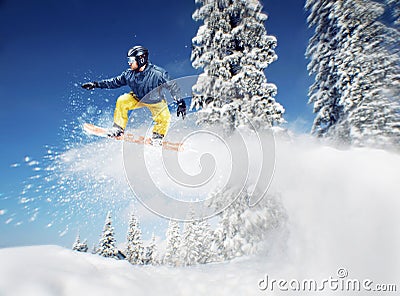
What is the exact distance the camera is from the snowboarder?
25.2 feet

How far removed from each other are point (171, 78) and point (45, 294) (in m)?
7.19

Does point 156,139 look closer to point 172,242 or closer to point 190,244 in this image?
point 190,244

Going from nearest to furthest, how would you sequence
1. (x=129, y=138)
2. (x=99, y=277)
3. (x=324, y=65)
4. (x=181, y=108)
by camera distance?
(x=99, y=277)
(x=181, y=108)
(x=129, y=138)
(x=324, y=65)

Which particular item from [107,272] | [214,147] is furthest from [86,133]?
[107,272]

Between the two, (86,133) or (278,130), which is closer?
(278,130)

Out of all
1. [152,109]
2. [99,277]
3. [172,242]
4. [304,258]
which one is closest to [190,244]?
[172,242]

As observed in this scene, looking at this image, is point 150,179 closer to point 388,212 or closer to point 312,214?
point 312,214

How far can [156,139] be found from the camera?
875cm

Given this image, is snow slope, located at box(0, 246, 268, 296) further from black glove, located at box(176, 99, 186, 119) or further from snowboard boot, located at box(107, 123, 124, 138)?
snowboard boot, located at box(107, 123, 124, 138)

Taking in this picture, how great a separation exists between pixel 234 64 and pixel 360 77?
5.74 m

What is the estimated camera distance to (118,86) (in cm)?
852

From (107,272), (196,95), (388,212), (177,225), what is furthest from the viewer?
(177,225)

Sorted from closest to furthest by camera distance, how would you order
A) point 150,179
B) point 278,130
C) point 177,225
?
point 150,179 → point 278,130 → point 177,225

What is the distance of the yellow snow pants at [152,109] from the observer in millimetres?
8242
